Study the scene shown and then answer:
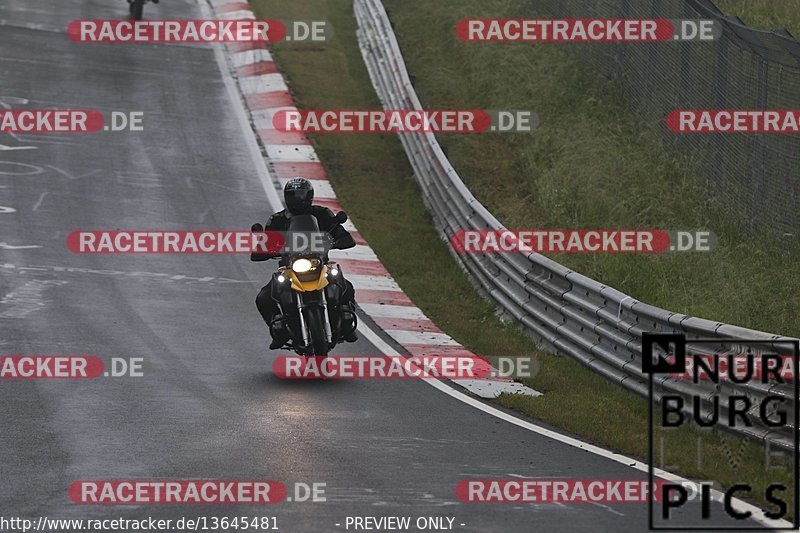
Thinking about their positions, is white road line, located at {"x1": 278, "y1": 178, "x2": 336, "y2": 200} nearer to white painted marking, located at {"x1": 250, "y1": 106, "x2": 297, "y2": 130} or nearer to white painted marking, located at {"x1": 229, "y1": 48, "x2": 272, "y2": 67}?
white painted marking, located at {"x1": 250, "y1": 106, "x2": 297, "y2": 130}

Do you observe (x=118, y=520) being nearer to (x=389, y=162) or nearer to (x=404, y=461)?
(x=404, y=461)

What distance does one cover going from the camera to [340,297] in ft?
41.3

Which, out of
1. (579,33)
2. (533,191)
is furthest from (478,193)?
(579,33)

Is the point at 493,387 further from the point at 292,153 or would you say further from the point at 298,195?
the point at 292,153

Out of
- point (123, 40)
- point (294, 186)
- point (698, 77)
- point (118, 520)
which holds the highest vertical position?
point (123, 40)

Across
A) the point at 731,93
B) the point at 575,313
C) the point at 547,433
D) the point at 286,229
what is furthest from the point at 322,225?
the point at 731,93

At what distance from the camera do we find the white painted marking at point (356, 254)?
1803cm

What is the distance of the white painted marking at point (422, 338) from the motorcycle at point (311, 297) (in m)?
1.88

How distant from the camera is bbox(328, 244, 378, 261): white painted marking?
18.0 metres

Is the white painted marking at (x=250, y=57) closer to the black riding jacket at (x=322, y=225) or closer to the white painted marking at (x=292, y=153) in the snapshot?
the white painted marking at (x=292, y=153)

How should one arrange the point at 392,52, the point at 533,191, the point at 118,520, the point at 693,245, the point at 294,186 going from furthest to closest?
1. the point at 392,52
2. the point at 533,191
3. the point at 693,245
4. the point at 294,186
5. the point at 118,520

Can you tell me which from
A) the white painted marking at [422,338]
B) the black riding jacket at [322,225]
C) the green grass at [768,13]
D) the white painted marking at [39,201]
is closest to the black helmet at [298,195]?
the black riding jacket at [322,225]

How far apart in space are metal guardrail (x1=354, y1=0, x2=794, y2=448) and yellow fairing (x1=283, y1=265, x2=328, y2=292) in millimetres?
2619

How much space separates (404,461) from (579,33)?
15.0 m
